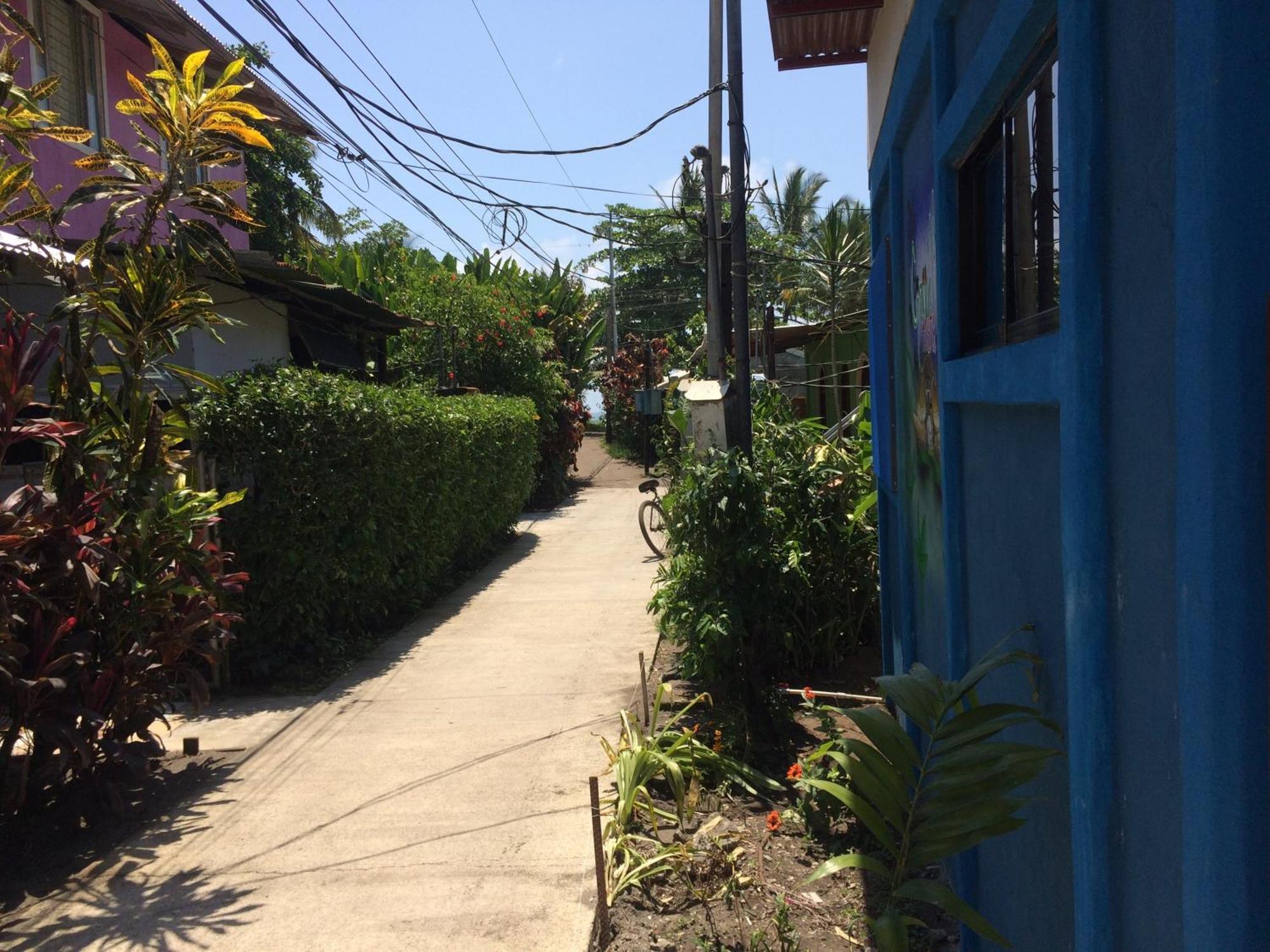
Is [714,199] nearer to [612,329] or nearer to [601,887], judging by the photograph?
[601,887]

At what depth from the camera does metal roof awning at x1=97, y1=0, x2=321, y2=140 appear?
39.5 feet

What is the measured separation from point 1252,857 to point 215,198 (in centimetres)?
557

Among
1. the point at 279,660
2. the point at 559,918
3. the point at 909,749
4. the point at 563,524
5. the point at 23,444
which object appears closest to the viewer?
the point at 909,749

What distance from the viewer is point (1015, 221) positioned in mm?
3211

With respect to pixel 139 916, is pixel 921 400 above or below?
above

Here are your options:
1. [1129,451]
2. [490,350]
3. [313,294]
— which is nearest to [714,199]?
[313,294]

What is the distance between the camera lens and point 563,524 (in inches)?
762

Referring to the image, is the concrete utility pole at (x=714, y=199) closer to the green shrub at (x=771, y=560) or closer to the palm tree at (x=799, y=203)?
the green shrub at (x=771, y=560)

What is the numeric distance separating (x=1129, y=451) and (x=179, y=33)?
540 inches

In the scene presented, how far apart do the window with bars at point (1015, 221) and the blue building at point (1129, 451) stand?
0.05 feet

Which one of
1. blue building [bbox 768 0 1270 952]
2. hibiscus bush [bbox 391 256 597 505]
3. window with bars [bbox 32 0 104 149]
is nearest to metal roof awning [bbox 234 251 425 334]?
window with bars [bbox 32 0 104 149]

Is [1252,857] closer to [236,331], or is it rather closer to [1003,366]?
[1003,366]

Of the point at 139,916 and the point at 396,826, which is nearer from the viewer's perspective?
the point at 139,916

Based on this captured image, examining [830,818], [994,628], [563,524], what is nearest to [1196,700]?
[994,628]
